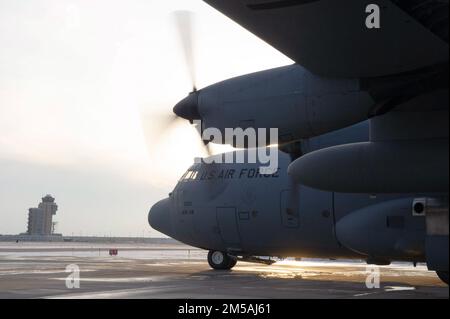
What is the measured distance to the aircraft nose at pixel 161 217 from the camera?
23.8 m

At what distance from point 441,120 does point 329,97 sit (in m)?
2.08

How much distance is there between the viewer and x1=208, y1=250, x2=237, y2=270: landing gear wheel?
76.2 ft

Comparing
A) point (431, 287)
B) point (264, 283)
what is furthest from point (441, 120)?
point (264, 283)

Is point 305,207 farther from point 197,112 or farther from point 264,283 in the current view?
point 197,112

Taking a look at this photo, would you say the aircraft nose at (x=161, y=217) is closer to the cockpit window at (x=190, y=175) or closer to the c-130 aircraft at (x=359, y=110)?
the cockpit window at (x=190, y=175)

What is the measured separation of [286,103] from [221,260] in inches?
536

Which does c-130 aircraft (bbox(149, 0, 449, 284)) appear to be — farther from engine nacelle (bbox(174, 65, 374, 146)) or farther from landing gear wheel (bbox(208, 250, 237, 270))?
landing gear wheel (bbox(208, 250, 237, 270))

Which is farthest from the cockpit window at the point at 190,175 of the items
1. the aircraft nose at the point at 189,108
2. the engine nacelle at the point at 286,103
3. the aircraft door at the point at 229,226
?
the engine nacelle at the point at 286,103

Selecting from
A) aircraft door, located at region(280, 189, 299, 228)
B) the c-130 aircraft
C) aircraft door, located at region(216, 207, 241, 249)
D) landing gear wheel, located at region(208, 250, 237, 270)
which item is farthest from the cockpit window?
the c-130 aircraft

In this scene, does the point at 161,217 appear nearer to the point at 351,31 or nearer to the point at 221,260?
the point at 221,260

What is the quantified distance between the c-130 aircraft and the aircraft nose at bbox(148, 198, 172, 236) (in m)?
8.05

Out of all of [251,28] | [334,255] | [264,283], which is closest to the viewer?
[251,28]

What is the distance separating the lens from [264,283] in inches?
675

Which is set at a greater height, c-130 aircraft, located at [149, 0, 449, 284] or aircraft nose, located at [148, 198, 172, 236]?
c-130 aircraft, located at [149, 0, 449, 284]
